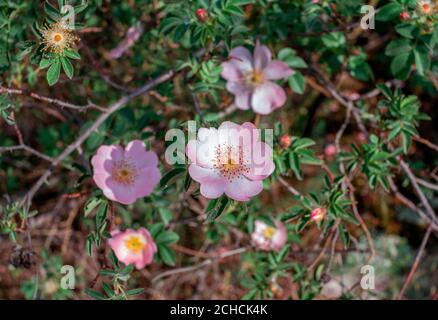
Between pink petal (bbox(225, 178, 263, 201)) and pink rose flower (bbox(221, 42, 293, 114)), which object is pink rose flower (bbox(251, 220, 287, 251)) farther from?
pink petal (bbox(225, 178, 263, 201))

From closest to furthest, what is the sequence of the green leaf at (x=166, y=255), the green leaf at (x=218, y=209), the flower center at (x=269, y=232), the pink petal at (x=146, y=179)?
the green leaf at (x=218, y=209), the pink petal at (x=146, y=179), the green leaf at (x=166, y=255), the flower center at (x=269, y=232)

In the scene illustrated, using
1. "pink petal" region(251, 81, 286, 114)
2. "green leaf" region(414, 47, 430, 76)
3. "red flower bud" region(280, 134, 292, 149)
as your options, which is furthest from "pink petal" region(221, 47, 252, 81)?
"green leaf" region(414, 47, 430, 76)

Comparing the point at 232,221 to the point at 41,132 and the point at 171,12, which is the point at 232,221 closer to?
the point at 171,12

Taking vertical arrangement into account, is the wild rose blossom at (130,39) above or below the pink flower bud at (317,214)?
above

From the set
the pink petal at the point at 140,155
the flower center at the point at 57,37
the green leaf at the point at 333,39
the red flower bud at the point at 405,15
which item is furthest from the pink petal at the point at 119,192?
the red flower bud at the point at 405,15

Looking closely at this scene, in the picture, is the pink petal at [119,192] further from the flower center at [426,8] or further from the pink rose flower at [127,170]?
the flower center at [426,8]

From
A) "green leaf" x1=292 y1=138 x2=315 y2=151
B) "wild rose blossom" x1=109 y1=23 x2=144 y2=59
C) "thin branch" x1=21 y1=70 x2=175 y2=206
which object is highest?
"wild rose blossom" x1=109 y1=23 x2=144 y2=59
